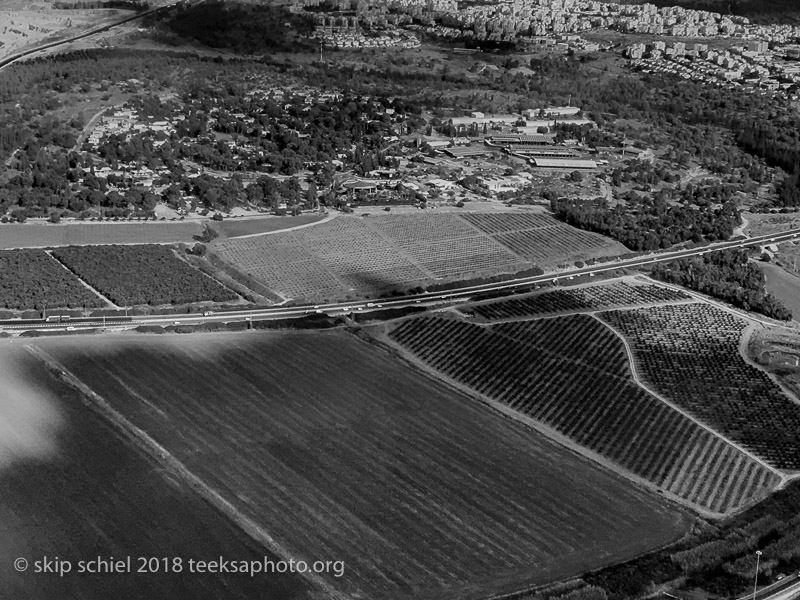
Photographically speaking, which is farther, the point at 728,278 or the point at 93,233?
the point at 93,233

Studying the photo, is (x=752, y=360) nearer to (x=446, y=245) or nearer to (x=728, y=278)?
(x=728, y=278)

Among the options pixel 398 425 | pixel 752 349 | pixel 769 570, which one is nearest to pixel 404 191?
pixel 752 349

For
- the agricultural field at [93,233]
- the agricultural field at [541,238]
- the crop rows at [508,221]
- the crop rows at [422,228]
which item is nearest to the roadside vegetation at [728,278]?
the agricultural field at [541,238]

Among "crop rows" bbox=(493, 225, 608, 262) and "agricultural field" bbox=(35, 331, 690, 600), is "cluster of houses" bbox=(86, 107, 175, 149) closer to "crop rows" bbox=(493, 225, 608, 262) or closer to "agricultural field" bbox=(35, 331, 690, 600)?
"crop rows" bbox=(493, 225, 608, 262)

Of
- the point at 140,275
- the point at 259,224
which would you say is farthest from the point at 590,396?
the point at 259,224

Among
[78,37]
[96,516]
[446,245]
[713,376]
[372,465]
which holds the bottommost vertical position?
[78,37]

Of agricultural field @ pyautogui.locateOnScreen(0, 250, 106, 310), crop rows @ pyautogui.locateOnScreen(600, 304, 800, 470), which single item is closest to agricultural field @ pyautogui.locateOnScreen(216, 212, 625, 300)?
agricultural field @ pyautogui.locateOnScreen(0, 250, 106, 310)
